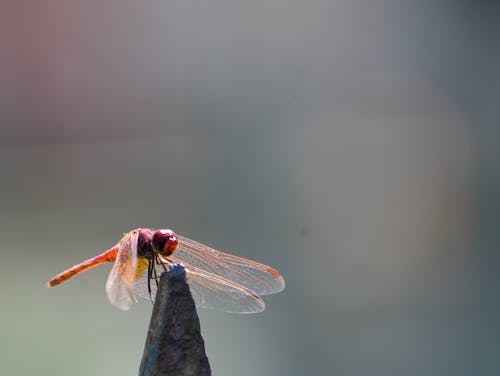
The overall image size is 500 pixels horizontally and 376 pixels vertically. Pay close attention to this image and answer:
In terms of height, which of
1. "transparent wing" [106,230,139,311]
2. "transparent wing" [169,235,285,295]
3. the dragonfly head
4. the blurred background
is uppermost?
the blurred background

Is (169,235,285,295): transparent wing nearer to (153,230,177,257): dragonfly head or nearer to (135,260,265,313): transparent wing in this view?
(135,260,265,313): transparent wing

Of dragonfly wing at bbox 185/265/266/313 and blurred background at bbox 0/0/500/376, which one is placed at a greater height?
blurred background at bbox 0/0/500/376

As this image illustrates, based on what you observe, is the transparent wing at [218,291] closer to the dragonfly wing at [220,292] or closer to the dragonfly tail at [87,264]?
the dragonfly wing at [220,292]

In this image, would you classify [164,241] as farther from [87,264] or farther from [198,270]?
[87,264]

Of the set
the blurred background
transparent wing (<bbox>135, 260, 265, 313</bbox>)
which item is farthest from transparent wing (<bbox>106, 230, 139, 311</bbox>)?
the blurred background

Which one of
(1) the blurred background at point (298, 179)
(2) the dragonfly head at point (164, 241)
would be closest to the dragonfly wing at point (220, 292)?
(2) the dragonfly head at point (164, 241)

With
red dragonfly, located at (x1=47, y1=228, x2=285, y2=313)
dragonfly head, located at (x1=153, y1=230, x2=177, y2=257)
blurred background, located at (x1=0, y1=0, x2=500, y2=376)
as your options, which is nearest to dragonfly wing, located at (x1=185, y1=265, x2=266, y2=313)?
red dragonfly, located at (x1=47, y1=228, x2=285, y2=313)

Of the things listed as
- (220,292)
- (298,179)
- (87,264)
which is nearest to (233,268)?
(220,292)

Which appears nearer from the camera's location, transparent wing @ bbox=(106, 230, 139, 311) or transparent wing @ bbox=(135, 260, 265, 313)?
transparent wing @ bbox=(106, 230, 139, 311)

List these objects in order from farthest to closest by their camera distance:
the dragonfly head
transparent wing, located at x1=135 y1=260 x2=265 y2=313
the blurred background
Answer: the blurred background < transparent wing, located at x1=135 y1=260 x2=265 y2=313 < the dragonfly head

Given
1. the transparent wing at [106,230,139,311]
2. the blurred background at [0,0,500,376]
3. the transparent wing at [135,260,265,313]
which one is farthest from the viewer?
the blurred background at [0,0,500,376]
